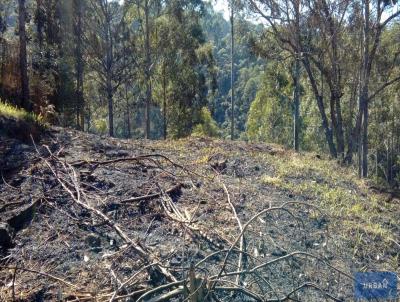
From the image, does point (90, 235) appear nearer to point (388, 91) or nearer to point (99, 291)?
point (99, 291)

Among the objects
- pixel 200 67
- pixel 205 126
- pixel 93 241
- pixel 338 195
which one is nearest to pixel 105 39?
pixel 200 67

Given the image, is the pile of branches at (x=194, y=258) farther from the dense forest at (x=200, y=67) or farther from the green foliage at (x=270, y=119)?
the green foliage at (x=270, y=119)

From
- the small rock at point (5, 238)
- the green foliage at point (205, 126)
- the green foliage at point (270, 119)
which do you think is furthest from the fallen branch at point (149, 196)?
the green foliage at point (270, 119)

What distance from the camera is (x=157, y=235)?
13.1 ft

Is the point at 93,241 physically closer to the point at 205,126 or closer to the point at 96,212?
the point at 96,212

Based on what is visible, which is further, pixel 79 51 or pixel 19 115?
pixel 79 51

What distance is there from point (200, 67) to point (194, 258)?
76.9 feet

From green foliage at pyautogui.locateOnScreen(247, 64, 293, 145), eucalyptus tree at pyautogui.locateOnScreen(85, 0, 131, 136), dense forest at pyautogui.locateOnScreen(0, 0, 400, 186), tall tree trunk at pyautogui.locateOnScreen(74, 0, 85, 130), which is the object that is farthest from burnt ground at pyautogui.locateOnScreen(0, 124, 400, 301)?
green foliage at pyautogui.locateOnScreen(247, 64, 293, 145)

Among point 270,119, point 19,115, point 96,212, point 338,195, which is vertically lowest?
point 338,195

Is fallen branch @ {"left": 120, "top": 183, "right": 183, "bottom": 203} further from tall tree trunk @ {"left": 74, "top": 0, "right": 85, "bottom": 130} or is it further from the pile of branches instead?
tall tree trunk @ {"left": 74, "top": 0, "right": 85, "bottom": 130}

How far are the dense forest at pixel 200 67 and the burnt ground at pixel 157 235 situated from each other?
3588mm

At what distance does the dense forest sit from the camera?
45.5 ft

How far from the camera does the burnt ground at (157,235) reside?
3.10 m

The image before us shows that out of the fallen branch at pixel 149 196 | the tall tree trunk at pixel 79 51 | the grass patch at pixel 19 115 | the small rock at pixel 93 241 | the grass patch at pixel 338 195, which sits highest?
the tall tree trunk at pixel 79 51
